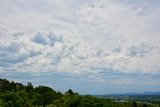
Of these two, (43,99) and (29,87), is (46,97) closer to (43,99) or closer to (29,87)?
(43,99)

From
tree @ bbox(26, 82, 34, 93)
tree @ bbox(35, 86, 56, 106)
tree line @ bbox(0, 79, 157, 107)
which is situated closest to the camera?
tree line @ bbox(0, 79, 157, 107)

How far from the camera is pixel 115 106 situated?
13100 cm

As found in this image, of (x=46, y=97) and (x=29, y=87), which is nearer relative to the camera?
(x=46, y=97)

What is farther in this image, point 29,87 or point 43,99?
point 29,87

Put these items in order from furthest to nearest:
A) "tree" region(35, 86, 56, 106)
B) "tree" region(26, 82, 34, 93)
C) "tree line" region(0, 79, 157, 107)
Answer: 1. "tree" region(26, 82, 34, 93)
2. "tree" region(35, 86, 56, 106)
3. "tree line" region(0, 79, 157, 107)

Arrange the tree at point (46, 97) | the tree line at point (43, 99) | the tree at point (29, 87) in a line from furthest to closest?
the tree at point (29, 87) → the tree at point (46, 97) → the tree line at point (43, 99)

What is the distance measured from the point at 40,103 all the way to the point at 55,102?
757cm

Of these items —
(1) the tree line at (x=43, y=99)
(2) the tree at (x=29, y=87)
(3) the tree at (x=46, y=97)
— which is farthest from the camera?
(2) the tree at (x=29, y=87)

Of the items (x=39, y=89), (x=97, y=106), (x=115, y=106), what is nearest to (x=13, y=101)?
(x=97, y=106)

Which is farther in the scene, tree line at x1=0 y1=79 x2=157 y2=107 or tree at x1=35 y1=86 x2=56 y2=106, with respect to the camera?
tree at x1=35 y1=86 x2=56 y2=106

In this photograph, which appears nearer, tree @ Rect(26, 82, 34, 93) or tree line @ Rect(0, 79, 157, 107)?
tree line @ Rect(0, 79, 157, 107)

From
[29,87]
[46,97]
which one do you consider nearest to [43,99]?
[46,97]

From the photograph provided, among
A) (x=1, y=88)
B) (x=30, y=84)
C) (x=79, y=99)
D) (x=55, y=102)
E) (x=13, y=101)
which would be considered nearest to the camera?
(x=13, y=101)

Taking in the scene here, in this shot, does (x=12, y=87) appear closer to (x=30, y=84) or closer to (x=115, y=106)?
(x=30, y=84)
